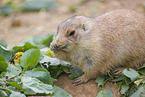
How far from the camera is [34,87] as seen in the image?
10.1 ft

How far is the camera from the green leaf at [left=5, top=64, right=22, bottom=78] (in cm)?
331

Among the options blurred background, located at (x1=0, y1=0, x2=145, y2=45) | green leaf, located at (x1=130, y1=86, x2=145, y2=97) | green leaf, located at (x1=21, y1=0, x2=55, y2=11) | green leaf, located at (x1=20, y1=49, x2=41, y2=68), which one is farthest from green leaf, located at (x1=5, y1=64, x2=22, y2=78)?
green leaf, located at (x1=21, y1=0, x2=55, y2=11)

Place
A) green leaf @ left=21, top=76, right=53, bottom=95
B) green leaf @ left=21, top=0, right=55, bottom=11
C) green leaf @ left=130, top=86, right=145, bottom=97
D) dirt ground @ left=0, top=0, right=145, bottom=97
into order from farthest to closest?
green leaf @ left=21, top=0, right=55, bottom=11 → dirt ground @ left=0, top=0, right=145, bottom=97 → green leaf @ left=130, top=86, right=145, bottom=97 → green leaf @ left=21, top=76, right=53, bottom=95

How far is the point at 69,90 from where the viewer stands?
3.59 m

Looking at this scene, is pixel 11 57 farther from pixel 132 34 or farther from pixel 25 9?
pixel 25 9

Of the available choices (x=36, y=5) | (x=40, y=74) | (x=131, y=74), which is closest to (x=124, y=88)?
(x=131, y=74)

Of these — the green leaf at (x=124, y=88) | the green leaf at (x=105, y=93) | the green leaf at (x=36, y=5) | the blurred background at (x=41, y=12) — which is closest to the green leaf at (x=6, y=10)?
the blurred background at (x=41, y=12)

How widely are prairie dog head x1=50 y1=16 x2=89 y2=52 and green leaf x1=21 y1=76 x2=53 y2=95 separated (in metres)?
0.61

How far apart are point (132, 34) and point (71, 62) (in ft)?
4.14

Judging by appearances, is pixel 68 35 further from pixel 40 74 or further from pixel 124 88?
pixel 124 88

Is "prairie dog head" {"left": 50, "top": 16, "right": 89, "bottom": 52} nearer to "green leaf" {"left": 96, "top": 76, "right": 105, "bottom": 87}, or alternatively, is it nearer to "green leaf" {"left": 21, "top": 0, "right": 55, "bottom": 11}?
"green leaf" {"left": 96, "top": 76, "right": 105, "bottom": 87}

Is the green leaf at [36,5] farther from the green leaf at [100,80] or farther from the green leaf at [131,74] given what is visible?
the green leaf at [131,74]

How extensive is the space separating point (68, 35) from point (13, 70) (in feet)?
3.61

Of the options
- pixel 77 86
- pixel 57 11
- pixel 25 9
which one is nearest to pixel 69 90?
pixel 77 86
